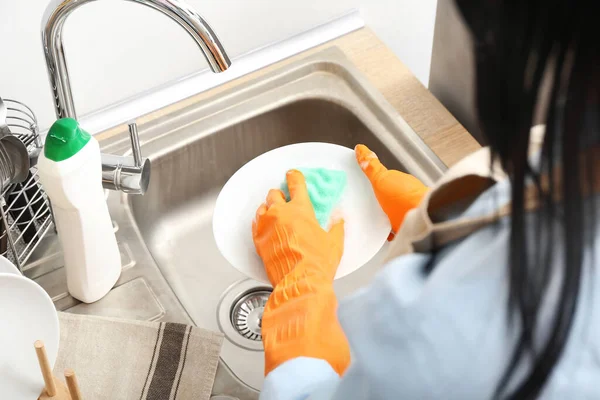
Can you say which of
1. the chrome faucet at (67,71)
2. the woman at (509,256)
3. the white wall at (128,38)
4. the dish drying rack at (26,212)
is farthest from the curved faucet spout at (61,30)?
the woman at (509,256)

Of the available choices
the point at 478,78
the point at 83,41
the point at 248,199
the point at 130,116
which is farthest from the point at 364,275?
the point at 478,78

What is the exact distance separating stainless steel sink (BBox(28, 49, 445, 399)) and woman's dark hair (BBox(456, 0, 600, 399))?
0.60 m

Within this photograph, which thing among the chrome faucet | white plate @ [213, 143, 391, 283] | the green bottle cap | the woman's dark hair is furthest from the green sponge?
the woman's dark hair

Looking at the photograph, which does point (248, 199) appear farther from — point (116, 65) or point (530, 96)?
point (530, 96)

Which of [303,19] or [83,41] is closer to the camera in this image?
[83,41]

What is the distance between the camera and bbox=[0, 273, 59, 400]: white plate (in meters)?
0.68

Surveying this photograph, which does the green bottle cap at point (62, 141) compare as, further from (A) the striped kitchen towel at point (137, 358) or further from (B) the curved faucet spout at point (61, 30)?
(A) the striped kitchen towel at point (137, 358)

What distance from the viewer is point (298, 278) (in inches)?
31.0

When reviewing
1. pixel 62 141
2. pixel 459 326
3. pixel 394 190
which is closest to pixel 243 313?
pixel 394 190

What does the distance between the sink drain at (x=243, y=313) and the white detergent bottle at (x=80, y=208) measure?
198mm

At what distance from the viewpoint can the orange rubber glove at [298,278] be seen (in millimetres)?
715

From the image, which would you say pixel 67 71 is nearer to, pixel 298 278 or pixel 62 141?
pixel 62 141

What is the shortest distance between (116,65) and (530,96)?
862 mm

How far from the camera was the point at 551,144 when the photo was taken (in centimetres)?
34
